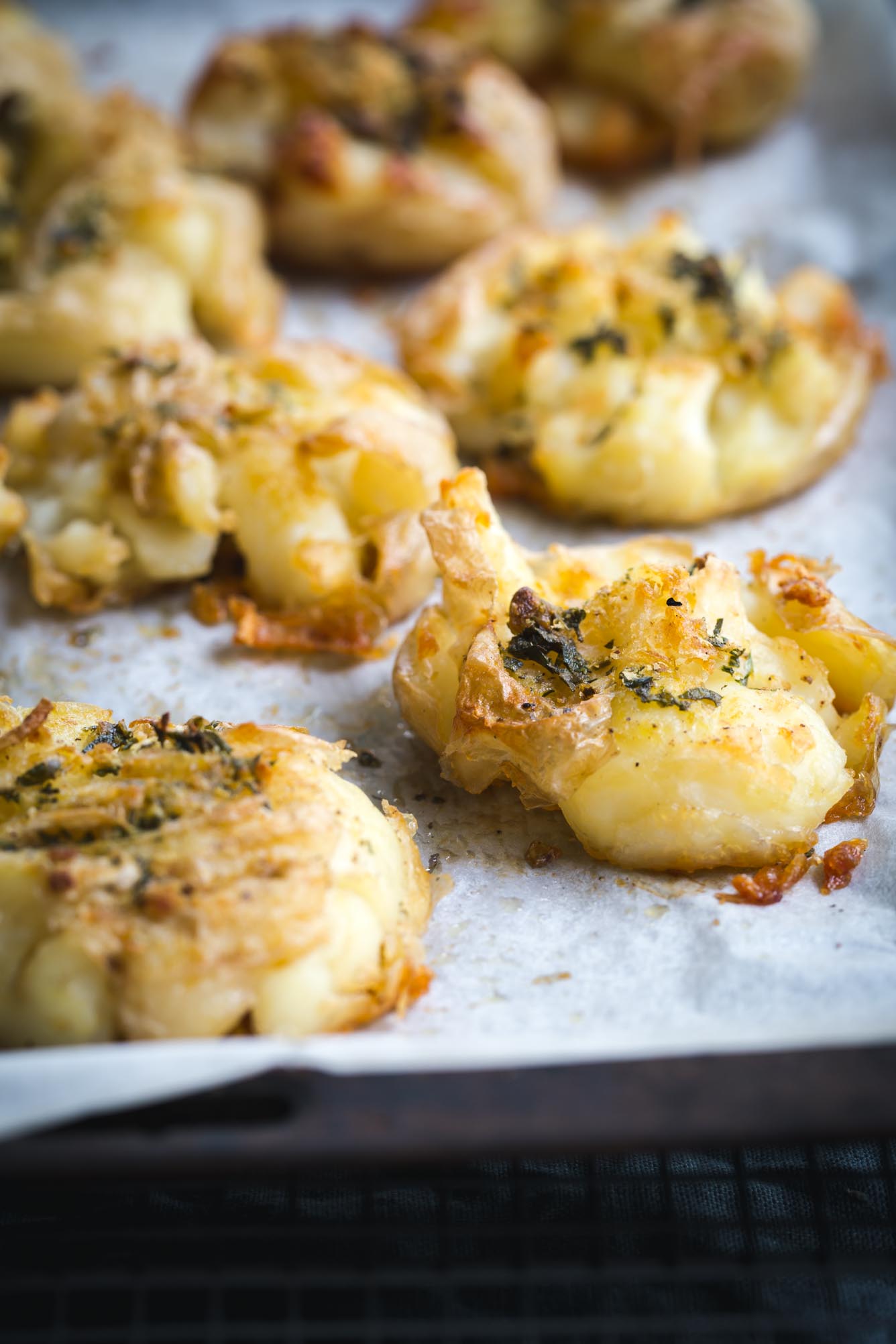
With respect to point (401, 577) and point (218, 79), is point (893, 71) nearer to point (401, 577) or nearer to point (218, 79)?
point (218, 79)

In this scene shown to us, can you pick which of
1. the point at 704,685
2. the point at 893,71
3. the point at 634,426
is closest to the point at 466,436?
the point at 634,426

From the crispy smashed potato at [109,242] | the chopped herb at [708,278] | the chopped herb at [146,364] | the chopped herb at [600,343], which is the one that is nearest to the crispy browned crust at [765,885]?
the chopped herb at [600,343]

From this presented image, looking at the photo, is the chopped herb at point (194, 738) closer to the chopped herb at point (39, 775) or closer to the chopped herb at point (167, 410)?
the chopped herb at point (39, 775)

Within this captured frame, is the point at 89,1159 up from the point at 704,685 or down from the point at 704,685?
down

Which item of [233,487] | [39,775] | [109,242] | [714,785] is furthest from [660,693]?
[109,242]

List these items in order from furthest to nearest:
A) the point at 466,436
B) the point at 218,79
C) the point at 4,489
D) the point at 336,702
Result: the point at 218,79, the point at 466,436, the point at 4,489, the point at 336,702

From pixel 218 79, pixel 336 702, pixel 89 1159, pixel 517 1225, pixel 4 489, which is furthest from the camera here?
pixel 218 79
